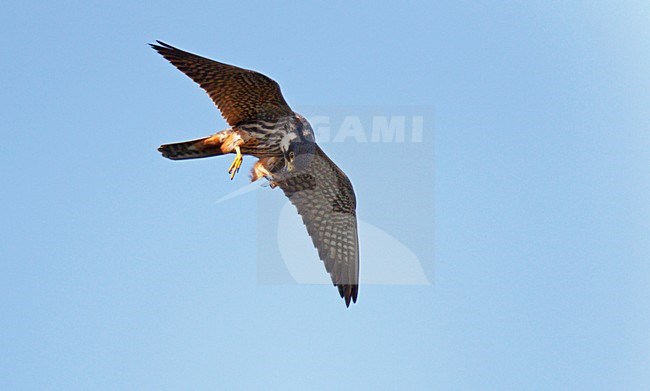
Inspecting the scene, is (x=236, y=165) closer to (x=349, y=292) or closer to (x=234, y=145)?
(x=234, y=145)

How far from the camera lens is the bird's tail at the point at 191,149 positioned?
1306cm

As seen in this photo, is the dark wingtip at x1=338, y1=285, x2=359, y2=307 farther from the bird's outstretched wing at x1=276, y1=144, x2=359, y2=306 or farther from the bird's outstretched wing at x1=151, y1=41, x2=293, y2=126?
the bird's outstretched wing at x1=151, y1=41, x2=293, y2=126

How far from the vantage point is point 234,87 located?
42.3 feet

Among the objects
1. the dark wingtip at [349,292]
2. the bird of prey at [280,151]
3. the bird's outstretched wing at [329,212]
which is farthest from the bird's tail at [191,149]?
the dark wingtip at [349,292]

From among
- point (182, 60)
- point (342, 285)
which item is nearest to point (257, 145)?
point (182, 60)

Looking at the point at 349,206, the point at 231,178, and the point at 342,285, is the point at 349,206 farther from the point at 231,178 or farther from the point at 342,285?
the point at 231,178

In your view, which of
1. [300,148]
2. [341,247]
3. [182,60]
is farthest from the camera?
[341,247]

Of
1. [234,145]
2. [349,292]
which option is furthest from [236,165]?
[349,292]

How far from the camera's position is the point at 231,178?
12.7 metres

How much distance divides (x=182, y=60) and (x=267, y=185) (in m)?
2.25

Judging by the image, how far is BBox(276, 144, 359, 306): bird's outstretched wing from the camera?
14297mm

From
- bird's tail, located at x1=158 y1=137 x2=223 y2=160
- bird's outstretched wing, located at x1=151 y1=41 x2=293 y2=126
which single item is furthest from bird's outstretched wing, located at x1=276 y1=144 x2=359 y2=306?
bird's tail, located at x1=158 y1=137 x2=223 y2=160

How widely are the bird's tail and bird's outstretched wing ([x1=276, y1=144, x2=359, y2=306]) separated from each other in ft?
4.66

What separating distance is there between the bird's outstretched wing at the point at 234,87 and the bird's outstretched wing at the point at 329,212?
1256mm
